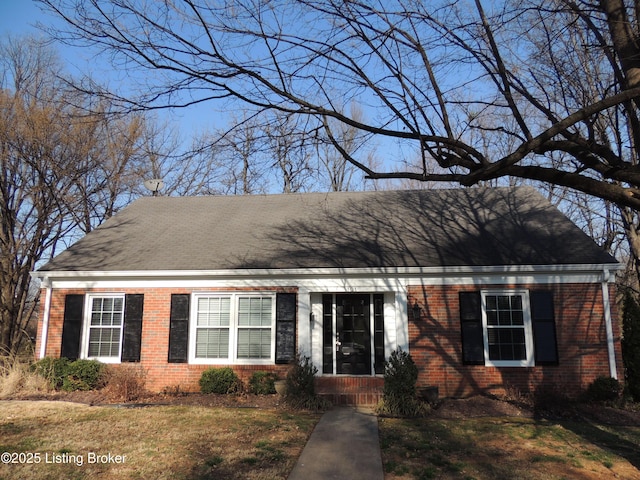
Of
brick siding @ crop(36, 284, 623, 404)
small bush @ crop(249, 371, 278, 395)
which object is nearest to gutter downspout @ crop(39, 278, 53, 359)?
brick siding @ crop(36, 284, 623, 404)

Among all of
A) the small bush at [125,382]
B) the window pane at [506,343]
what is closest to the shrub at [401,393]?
the window pane at [506,343]

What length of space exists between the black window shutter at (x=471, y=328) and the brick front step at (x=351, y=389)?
210 cm

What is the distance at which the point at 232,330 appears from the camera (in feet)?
37.2

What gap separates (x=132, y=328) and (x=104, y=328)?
34.1 inches

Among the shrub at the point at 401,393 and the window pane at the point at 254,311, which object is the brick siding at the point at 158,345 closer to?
the window pane at the point at 254,311

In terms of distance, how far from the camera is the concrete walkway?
222 inches

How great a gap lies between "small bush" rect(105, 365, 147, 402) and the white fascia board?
2.07m

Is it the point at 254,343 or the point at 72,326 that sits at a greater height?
the point at 72,326

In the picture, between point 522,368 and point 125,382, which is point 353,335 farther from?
point 125,382

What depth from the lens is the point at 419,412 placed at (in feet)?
28.9

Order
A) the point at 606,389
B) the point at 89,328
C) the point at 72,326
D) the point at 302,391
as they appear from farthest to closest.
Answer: the point at 89,328
the point at 72,326
the point at 606,389
the point at 302,391

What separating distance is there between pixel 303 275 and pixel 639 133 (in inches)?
300

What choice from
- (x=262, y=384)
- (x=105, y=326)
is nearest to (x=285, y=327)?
(x=262, y=384)

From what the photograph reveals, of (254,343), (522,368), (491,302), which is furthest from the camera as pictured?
(254,343)
